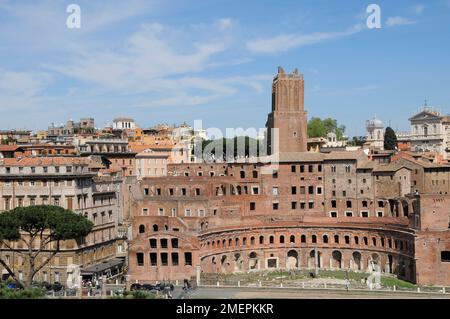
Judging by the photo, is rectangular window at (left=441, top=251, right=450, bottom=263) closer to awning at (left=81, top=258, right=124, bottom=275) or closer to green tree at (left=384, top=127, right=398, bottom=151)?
awning at (left=81, top=258, right=124, bottom=275)

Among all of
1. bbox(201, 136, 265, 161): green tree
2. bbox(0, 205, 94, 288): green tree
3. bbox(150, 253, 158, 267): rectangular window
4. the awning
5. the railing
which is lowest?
the railing

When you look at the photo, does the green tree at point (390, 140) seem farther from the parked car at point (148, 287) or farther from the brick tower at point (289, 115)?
the parked car at point (148, 287)

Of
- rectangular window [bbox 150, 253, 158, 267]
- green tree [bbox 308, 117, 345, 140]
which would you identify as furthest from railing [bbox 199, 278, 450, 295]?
green tree [bbox 308, 117, 345, 140]

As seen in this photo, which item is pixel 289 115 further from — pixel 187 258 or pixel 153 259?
pixel 153 259

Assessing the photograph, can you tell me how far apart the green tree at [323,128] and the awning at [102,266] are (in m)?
54.3

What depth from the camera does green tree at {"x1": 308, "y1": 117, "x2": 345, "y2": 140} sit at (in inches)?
4160

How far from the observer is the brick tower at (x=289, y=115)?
243 ft

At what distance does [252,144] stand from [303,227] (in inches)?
1223

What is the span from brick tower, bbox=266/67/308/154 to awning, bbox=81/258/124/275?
24.9 metres
